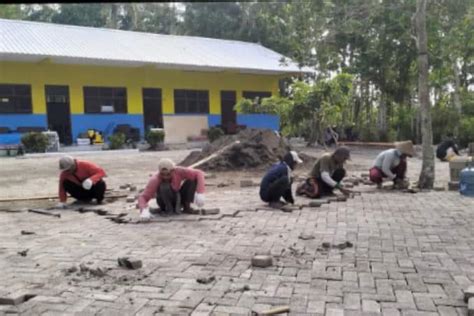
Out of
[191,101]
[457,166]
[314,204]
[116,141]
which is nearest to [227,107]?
[191,101]

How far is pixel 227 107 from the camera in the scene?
90.5 feet

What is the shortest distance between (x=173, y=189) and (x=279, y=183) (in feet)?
5.27

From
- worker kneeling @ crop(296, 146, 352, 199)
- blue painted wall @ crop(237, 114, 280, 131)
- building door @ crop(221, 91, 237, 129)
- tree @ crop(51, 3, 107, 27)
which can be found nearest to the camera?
worker kneeling @ crop(296, 146, 352, 199)

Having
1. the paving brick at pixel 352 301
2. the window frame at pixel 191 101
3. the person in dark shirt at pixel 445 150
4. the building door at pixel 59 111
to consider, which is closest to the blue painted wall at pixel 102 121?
the building door at pixel 59 111

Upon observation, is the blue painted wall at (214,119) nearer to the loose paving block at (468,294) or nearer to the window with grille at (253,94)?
the window with grille at (253,94)

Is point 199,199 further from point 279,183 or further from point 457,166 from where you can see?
point 457,166

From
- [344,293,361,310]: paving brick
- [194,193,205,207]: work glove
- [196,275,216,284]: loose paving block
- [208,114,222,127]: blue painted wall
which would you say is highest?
[208,114,222,127]: blue painted wall

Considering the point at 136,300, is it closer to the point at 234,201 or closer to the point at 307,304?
the point at 307,304

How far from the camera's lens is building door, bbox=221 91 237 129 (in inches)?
1078

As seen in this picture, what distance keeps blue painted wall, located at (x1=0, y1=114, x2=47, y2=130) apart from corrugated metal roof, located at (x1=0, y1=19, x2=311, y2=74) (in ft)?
8.02

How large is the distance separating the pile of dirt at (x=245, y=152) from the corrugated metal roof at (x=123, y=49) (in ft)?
32.4

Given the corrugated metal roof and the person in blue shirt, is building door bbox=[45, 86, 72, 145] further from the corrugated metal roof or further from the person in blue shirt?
the person in blue shirt

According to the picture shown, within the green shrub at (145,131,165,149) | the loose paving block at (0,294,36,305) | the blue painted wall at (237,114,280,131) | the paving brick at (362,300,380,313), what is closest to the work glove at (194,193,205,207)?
the loose paving block at (0,294,36,305)

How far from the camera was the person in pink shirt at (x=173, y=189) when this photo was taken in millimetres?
6844
